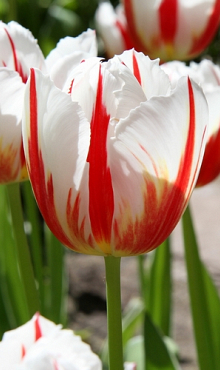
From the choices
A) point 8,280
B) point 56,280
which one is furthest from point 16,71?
point 56,280

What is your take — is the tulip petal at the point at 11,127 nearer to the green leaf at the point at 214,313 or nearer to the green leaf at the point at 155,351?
the green leaf at the point at 155,351

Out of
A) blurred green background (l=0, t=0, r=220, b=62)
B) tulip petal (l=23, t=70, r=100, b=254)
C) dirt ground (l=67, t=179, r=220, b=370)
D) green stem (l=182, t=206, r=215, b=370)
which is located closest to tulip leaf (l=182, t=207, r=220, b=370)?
green stem (l=182, t=206, r=215, b=370)

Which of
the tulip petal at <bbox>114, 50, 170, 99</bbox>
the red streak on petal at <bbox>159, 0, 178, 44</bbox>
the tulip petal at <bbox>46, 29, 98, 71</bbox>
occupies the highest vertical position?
the red streak on petal at <bbox>159, 0, 178, 44</bbox>

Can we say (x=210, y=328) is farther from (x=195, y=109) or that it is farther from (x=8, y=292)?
(x=195, y=109)

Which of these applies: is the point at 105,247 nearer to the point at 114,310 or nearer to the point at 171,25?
the point at 114,310

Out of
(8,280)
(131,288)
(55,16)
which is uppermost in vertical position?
(55,16)

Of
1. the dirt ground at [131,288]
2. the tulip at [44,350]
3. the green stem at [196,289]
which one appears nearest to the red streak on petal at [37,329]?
the tulip at [44,350]

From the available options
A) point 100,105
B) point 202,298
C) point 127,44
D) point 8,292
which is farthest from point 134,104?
point 127,44

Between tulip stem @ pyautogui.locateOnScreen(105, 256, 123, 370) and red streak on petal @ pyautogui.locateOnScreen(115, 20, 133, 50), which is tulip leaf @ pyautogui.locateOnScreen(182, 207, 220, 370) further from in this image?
red streak on petal @ pyautogui.locateOnScreen(115, 20, 133, 50)
